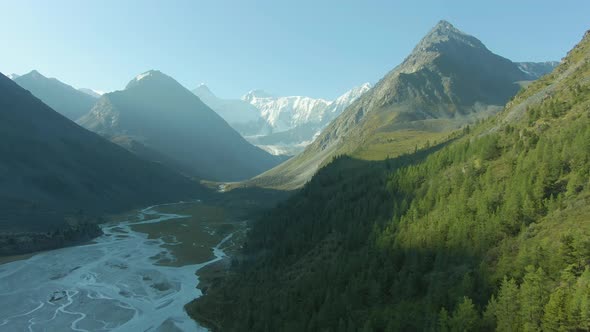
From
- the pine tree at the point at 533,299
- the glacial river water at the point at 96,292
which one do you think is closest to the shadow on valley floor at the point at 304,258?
the glacial river water at the point at 96,292

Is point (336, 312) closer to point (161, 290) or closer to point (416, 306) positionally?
point (416, 306)

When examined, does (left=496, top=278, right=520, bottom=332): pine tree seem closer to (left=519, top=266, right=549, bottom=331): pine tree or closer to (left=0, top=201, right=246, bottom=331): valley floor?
(left=519, top=266, right=549, bottom=331): pine tree

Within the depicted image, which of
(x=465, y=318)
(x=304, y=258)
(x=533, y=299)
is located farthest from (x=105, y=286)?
(x=533, y=299)

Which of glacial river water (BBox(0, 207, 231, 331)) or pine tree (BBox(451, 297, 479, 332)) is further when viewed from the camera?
glacial river water (BBox(0, 207, 231, 331))

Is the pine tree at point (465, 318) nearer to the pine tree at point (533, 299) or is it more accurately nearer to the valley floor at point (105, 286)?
the pine tree at point (533, 299)

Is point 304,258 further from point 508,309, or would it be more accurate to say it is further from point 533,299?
point 533,299

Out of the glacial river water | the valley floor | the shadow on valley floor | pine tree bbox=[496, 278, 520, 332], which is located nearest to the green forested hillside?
pine tree bbox=[496, 278, 520, 332]
